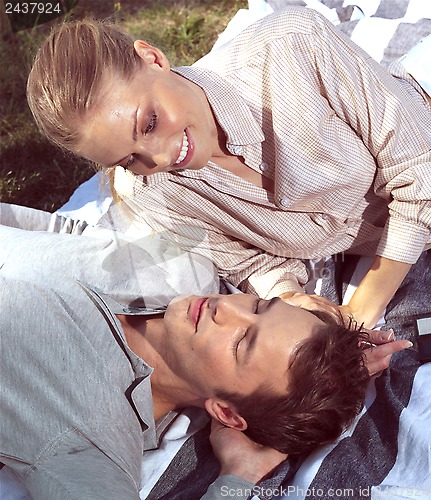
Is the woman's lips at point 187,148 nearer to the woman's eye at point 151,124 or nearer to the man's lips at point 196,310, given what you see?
the woman's eye at point 151,124

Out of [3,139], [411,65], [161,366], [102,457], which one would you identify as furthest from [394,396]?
[3,139]

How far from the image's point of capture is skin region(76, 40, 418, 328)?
1.75m

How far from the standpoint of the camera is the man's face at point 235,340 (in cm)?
179

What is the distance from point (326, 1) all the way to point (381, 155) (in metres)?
1.19

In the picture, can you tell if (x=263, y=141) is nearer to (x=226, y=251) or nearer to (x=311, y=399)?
(x=226, y=251)

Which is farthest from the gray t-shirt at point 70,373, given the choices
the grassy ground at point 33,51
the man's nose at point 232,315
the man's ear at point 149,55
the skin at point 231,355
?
the grassy ground at point 33,51

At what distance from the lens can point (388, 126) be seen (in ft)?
6.55

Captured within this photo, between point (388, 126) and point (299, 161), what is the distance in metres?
0.26

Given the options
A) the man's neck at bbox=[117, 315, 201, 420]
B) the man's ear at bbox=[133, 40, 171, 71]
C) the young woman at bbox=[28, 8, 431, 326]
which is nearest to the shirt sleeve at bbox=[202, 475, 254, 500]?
the man's neck at bbox=[117, 315, 201, 420]

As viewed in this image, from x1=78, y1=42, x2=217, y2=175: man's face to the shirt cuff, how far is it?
2.09 ft

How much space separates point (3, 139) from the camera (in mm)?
3295

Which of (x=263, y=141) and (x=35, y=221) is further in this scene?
(x=35, y=221)

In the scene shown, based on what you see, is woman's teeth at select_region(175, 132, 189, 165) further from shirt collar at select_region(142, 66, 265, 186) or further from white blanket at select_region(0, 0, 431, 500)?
white blanket at select_region(0, 0, 431, 500)

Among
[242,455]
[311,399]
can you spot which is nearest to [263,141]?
[311,399]
